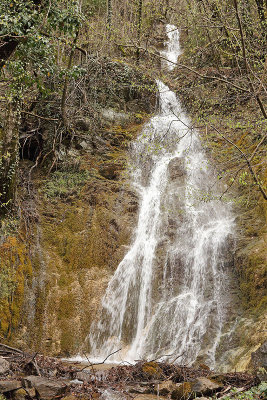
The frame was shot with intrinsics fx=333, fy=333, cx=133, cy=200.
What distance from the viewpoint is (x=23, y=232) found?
1073cm

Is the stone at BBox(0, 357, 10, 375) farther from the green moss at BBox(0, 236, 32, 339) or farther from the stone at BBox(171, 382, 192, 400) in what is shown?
the green moss at BBox(0, 236, 32, 339)

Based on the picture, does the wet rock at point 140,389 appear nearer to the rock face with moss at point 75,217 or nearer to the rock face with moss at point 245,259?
the rock face with moss at point 245,259

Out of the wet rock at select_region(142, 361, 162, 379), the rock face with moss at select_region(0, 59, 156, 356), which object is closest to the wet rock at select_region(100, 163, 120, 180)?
the rock face with moss at select_region(0, 59, 156, 356)

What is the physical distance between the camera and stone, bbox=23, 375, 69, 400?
455 cm

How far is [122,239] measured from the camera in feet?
39.7

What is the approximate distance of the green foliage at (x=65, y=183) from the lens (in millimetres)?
12953

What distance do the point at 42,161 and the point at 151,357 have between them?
896cm

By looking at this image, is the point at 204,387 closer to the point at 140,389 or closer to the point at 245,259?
the point at 140,389

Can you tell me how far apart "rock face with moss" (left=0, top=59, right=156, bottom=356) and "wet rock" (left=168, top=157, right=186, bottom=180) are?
6.55 ft

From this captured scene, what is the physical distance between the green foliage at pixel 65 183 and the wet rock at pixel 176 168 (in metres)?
3.67

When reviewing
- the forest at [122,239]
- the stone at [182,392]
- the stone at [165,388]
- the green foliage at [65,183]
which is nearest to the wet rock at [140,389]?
the forest at [122,239]

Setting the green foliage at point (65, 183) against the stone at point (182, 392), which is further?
the green foliage at point (65, 183)

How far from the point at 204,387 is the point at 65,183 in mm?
9875

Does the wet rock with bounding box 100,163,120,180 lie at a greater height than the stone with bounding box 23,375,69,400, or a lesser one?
greater
